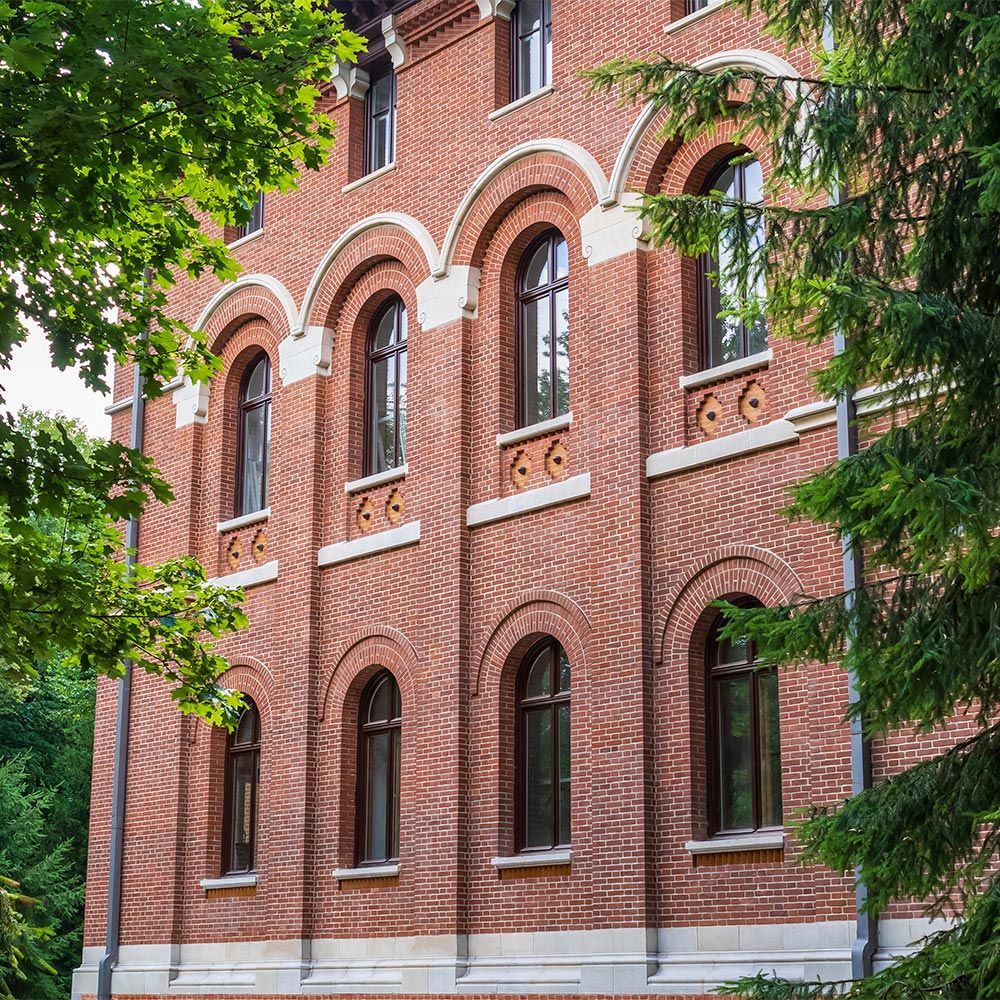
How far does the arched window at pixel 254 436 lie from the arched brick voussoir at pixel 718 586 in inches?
313

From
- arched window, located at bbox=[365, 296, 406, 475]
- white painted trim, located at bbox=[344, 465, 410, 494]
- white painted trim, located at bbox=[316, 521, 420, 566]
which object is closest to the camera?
white painted trim, located at bbox=[316, 521, 420, 566]

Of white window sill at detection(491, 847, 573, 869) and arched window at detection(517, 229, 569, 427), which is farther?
arched window at detection(517, 229, 569, 427)

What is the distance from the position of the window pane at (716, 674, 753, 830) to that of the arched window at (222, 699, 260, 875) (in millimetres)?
7662

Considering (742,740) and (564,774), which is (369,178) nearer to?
(564,774)

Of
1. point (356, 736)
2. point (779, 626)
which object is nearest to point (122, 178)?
point (779, 626)

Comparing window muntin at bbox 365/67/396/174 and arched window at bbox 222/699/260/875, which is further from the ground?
window muntin at bbox 365/67/396/174

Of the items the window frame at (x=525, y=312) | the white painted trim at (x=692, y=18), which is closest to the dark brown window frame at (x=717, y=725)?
the window frame at (x=525, y=312)

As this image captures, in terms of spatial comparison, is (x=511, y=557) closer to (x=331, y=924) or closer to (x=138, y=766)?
(x=331, y=924)

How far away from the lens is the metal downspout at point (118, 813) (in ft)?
73.8

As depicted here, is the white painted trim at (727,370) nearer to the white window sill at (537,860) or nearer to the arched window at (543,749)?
the arched window at (543,749)

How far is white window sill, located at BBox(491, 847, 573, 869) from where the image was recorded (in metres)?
16.8

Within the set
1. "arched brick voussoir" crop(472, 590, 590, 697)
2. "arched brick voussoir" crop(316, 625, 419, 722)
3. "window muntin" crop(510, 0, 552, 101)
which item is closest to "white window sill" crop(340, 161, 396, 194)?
"window muntin" crop(510, 0, 552, 101)

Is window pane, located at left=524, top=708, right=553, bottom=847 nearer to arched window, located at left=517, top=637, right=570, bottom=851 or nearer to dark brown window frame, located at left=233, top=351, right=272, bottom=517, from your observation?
arched window, located at left=517, top=637, right=570, bottom=851

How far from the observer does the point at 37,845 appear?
106 feet
